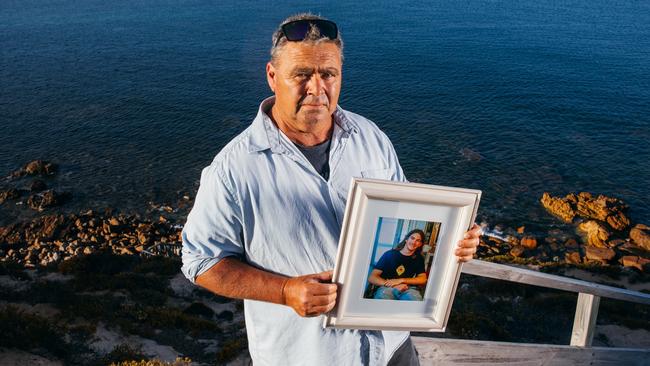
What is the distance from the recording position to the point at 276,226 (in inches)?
99.0

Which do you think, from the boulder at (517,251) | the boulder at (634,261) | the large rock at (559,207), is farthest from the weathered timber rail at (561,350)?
the large rock at (559,207)

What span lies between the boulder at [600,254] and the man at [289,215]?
2328 cm

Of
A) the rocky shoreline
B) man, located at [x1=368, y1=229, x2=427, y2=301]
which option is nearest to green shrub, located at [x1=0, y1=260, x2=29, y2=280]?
the rocky shoreline

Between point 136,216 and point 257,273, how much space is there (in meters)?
26.2

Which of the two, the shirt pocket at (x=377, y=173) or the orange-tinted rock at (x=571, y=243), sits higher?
the shirt pocket at (x=377, y=173)

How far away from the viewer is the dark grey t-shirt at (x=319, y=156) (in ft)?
9.20

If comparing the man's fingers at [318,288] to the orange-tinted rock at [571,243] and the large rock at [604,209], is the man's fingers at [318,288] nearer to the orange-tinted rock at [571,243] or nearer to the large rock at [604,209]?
the orange-tinted rock at [571,243]

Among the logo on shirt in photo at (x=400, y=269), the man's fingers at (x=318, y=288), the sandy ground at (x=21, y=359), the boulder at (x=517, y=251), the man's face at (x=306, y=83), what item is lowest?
the boulder at (x=517, y=251)

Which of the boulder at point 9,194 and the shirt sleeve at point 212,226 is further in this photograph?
the boulder at point 9,194

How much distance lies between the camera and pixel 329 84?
2.70 meters

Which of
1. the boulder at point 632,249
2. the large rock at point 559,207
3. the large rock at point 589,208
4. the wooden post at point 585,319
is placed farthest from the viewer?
the large rock at point 559,207

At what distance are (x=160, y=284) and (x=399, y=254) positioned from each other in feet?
48.6

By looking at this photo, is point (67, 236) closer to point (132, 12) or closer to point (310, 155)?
point (310, 155)

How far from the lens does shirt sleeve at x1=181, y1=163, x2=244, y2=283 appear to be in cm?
245
